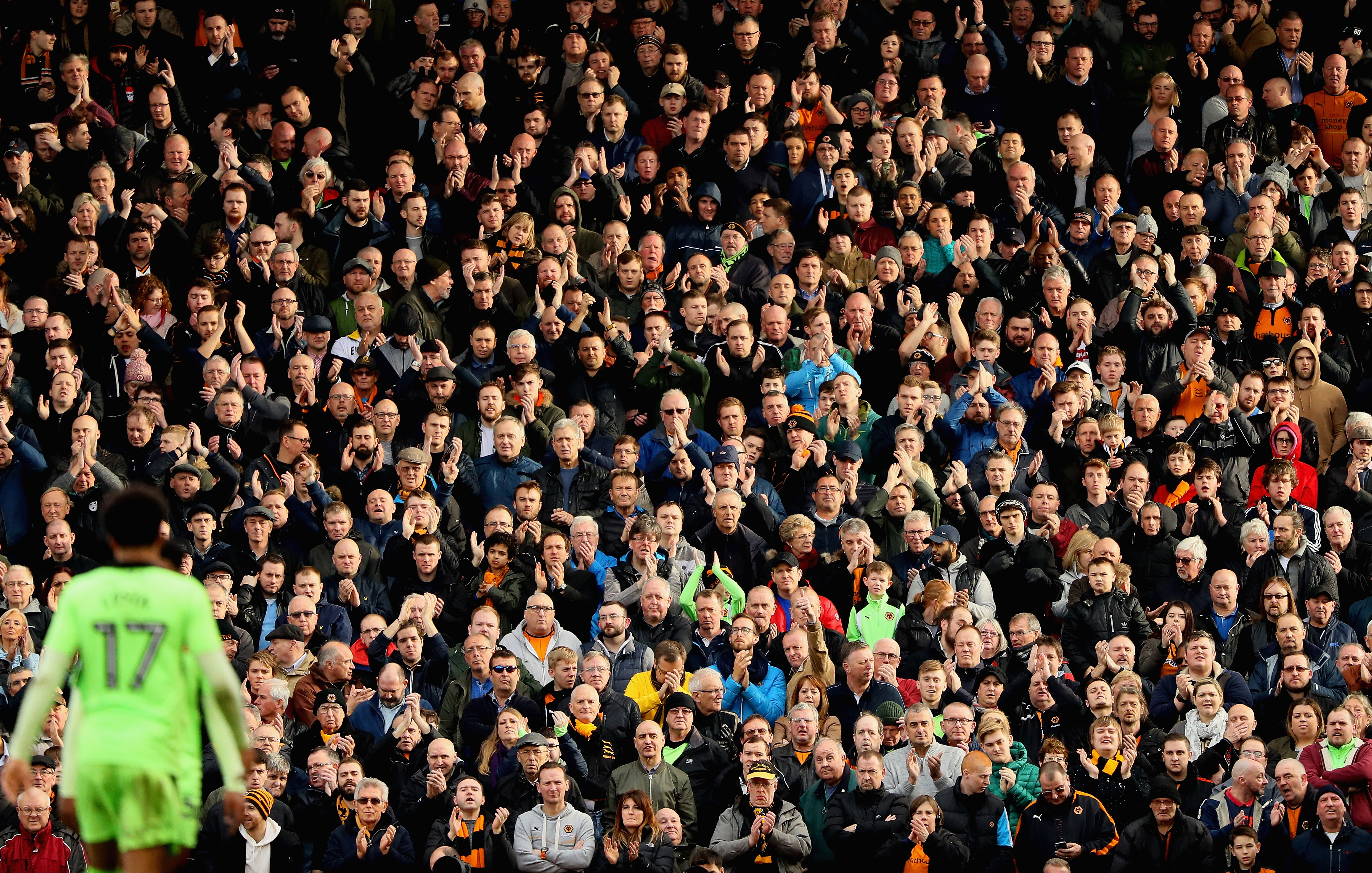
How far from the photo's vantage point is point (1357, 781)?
14.3m

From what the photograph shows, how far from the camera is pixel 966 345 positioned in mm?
18172

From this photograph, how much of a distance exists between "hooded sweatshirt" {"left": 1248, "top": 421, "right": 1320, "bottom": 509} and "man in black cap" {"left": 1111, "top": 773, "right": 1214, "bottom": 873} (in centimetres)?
390

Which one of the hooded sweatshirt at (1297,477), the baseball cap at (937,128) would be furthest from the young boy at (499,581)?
the baseball cap at (937,128)

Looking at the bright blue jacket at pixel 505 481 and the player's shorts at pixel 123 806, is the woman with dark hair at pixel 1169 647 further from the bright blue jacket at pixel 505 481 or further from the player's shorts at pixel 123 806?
the player's shorts at pixel 123 806

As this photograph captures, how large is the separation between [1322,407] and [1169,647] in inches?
140

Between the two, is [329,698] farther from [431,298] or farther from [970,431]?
[970,431]

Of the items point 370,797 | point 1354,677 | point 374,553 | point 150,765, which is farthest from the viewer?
point 374,553

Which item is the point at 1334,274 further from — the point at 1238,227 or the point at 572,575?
the point at 572,575

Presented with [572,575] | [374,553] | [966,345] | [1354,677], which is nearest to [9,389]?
[374,553]

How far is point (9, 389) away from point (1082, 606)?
8.81m

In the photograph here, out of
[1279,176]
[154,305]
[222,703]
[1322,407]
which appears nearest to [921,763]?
[1322,407]

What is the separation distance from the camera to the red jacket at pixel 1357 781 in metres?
14.3

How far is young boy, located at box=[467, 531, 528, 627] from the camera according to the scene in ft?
51.9

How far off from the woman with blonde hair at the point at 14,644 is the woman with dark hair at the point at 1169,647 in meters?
8.25
